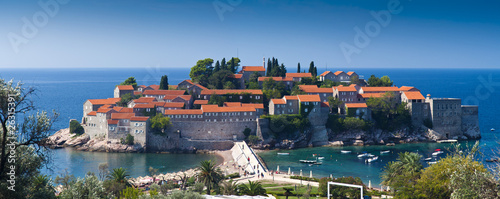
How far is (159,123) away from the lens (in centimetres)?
6172

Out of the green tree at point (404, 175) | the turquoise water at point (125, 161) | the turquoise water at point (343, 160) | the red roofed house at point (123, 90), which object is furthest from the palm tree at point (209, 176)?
the red roofed house at point (123, 90)

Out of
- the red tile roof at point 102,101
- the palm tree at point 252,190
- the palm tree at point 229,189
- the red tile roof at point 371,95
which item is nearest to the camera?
the palm tree at point 229,189

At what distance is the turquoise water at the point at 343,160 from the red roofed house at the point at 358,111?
199 inches

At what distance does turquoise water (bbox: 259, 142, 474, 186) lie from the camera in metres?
51.4

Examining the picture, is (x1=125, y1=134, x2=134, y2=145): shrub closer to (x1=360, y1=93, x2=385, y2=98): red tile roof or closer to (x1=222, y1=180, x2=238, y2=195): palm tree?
(x1=222, y1=180, x2=238, y2=195): palm tree

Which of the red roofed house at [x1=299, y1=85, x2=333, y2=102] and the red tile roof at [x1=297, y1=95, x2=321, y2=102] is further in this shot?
the red roofed house at [x1=299, y1=85, x2=333, y2=102]

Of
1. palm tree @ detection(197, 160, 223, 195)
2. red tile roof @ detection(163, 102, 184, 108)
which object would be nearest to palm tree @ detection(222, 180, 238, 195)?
palm tree @ detection(197, 160, 223, 195)

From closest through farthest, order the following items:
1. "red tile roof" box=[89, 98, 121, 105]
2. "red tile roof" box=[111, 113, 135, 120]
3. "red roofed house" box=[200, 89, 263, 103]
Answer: "red tile roof" box=[111, 113, 135, 120] < "red tile roof" box=[89, 98, 121, 105] < "red roofed house" box=[200, 89, 263, 103]

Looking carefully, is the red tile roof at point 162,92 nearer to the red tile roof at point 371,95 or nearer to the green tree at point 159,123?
the green tree at point 159,123

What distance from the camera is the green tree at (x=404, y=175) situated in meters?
32.4

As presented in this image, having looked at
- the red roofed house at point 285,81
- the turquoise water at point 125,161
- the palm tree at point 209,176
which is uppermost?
the red roofed house at point 285,81

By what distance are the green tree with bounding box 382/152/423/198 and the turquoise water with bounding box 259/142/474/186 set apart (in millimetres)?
8020

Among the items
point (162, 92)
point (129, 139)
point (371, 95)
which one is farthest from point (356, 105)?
point (129, 139)

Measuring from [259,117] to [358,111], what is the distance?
14421mm
